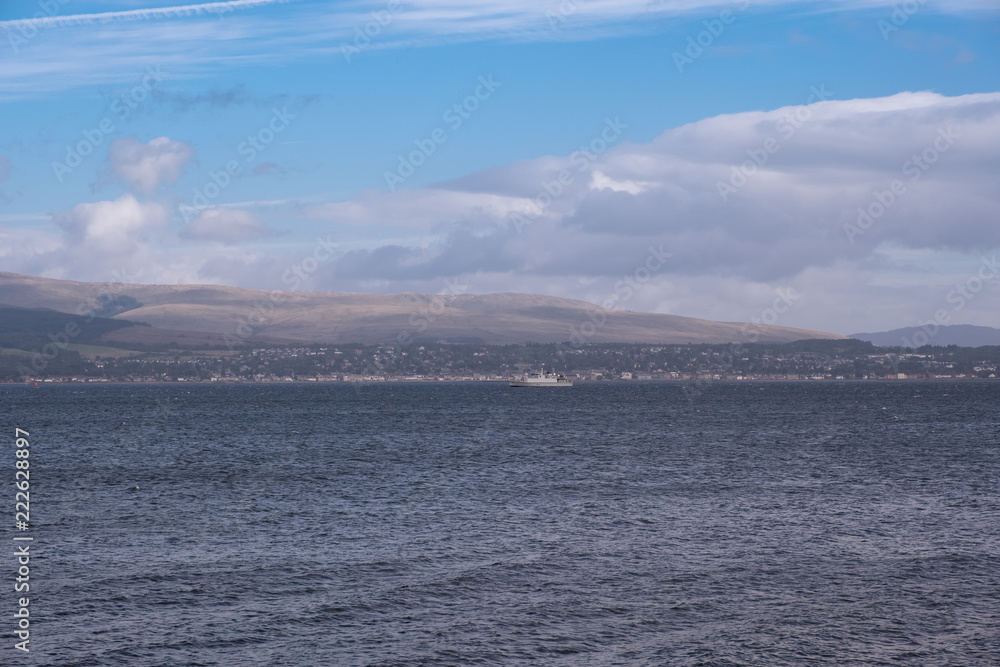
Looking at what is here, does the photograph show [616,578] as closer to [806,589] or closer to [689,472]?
[806,589]

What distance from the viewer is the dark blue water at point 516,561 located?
3033 cm

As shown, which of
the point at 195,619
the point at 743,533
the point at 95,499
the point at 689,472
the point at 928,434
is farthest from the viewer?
the point at 928,434

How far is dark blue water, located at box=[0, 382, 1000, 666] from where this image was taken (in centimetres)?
3033

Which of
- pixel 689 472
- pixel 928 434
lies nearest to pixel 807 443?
pixel 928 434

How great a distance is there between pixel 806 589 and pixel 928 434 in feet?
299

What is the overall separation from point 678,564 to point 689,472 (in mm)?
35997

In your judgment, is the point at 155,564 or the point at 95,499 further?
the point at 95,499

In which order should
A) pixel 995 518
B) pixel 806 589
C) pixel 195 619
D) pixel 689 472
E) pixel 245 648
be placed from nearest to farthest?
pixel 245 648 → pixel 195 619 → pixel 806 589 → pixel 995 518 → pixel 689 472

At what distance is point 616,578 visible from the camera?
38156 millimetres

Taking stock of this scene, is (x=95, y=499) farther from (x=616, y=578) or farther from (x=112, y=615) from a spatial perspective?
(x=616, y=578)

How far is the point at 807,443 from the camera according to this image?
10619 centimetres

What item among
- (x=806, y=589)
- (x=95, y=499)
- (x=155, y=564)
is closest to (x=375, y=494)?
(x=95, y=499)

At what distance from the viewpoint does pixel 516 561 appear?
1624 inches

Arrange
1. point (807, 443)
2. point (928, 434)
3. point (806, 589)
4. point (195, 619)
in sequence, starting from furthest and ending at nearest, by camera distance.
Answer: point (928, 434) < point (807, 443) < point (806, 589) < point (195, 619)
